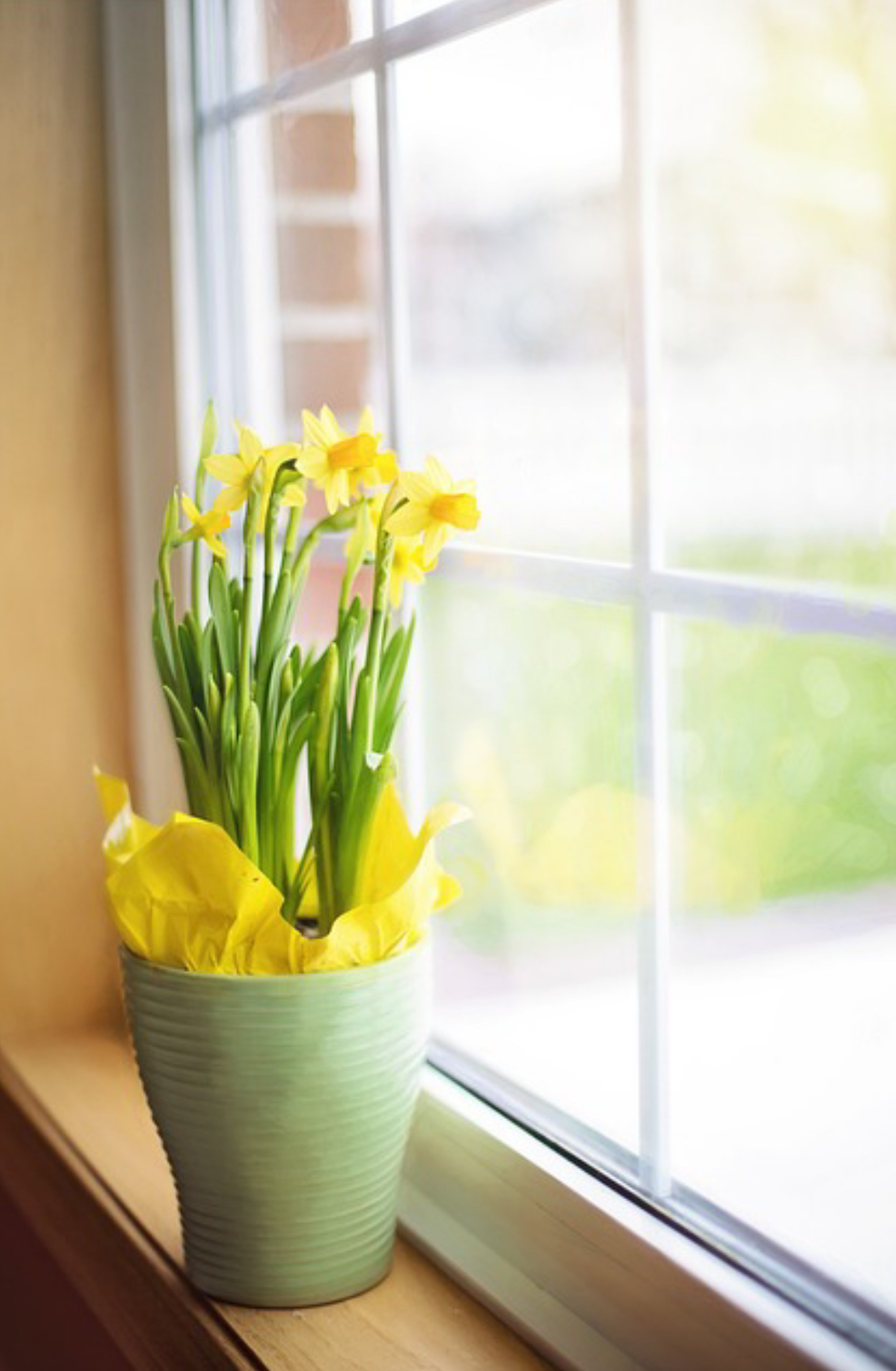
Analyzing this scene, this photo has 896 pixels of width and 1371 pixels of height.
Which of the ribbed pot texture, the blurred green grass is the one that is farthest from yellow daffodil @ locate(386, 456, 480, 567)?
the ribbed pot texture

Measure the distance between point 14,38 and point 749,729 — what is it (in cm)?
89

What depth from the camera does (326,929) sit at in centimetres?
98

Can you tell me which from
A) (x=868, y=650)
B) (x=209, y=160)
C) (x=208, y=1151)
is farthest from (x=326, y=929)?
(x=209, y=160)

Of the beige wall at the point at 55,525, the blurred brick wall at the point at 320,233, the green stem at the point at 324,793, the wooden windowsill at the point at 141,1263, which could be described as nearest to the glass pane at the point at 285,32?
the blurred brick wall at the point at 320,233

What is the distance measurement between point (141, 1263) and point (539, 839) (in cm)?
38

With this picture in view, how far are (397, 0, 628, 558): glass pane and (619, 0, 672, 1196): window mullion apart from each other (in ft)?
0.10

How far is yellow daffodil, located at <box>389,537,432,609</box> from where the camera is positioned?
0.95 metres

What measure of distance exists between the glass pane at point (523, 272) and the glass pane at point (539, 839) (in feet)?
0.22

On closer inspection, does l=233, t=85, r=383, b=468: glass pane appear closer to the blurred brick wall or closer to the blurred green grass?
the blurred brick wall

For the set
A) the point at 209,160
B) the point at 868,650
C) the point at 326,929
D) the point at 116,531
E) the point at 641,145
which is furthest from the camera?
the point at 116,531

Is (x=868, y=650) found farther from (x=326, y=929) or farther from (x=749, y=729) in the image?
(x=326, y=929)

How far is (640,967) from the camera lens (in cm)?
93

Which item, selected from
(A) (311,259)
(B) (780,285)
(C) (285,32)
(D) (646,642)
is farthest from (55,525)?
Answer: (B) (780,285)

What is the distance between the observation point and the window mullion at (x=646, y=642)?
88 cm
